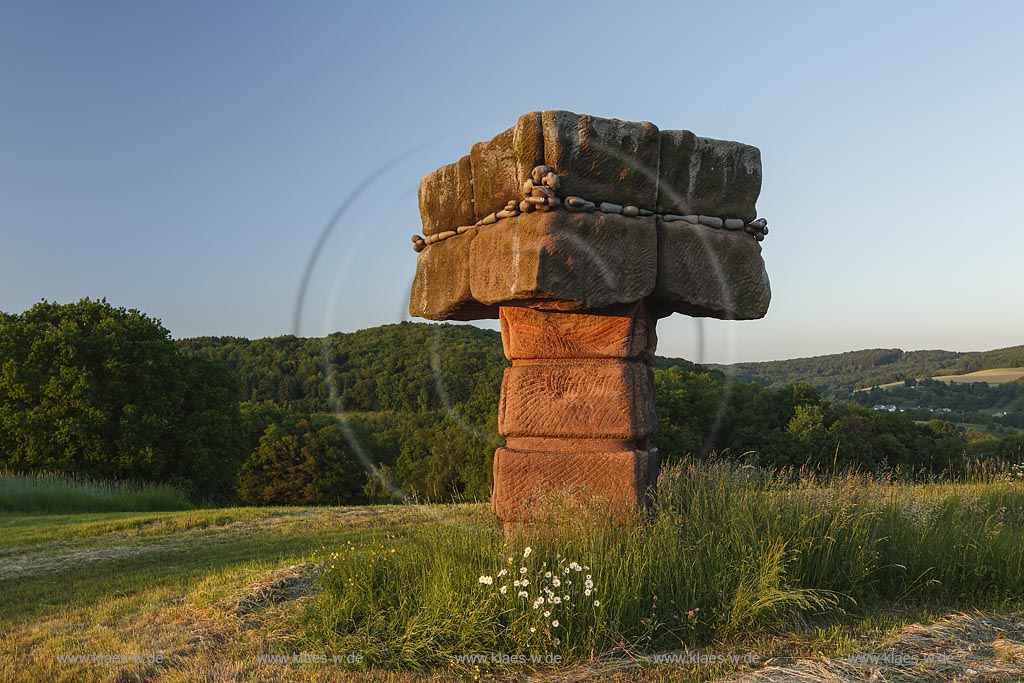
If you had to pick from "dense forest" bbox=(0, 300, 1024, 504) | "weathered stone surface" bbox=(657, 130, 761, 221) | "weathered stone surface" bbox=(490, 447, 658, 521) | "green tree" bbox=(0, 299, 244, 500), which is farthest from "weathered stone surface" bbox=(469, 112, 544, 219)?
"green tree" bbox=(0, 299, 244, 500)

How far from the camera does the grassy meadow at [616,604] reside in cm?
396

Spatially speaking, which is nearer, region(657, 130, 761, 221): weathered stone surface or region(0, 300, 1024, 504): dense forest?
region(657, 130, 761, 221): weathered stone surface

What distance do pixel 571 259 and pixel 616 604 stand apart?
90.2 inches

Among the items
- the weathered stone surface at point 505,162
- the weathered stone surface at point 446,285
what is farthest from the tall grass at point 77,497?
the weathered stone surface at point 505,162

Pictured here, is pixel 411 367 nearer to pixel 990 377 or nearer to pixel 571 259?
pixel 571 259

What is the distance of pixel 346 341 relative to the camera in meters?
19.1

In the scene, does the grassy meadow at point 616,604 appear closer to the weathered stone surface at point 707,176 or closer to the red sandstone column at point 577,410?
the red sandstone column at point 577,410

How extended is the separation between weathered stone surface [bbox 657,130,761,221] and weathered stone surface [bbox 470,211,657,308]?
0.39 metres

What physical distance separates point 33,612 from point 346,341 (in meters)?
13.5

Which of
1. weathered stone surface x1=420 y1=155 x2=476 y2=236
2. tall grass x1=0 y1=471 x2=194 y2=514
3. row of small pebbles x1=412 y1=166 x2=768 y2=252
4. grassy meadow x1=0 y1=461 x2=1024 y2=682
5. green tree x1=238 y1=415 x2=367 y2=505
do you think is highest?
weathered stone surface x1=420 y1=155 x2=476 y2=236

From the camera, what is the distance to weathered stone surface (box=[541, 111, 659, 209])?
492 centimetres

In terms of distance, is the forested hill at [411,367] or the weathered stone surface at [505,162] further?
the forested hill at [411,367]

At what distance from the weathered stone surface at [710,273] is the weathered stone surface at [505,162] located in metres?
1.12

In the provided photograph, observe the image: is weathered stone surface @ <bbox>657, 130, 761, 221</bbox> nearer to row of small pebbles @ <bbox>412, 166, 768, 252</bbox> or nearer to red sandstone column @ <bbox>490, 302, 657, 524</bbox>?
row of small pebbles @ <bbox>412, 166, 768, 252</bbox>
